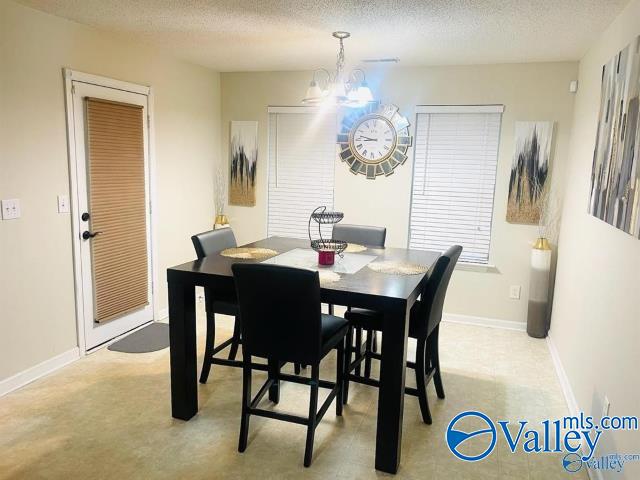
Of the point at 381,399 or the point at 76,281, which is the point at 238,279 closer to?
the point at 381,399

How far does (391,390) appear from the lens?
2.26 meters

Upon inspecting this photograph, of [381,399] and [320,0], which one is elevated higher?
[320,0]

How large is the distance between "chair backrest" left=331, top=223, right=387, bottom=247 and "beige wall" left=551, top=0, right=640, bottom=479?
1.34 m

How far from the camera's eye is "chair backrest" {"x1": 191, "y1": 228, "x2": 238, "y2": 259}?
310 centimetres

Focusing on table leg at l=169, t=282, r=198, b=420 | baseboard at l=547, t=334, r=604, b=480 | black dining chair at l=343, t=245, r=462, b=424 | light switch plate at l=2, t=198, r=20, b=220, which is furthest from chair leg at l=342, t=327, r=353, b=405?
light switch plate at l=2, t=198, r=20, b=220

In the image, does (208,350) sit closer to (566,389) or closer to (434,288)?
(434,288)

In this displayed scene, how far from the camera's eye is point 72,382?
3.11m

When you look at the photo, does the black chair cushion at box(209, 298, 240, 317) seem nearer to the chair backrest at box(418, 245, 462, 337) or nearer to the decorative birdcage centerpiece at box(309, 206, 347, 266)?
the decorative birdcage centerpiece at box(309, 206, 347, 266)

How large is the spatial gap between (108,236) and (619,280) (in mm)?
3269

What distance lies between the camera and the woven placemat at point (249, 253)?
9.80ft

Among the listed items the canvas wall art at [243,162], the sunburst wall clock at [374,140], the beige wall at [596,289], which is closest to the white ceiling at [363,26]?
the beige wall at [596,289]

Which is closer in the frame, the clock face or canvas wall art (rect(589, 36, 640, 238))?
canvas wall art (rect(589, 36, 640, 238))

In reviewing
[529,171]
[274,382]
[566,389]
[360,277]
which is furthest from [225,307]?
[529,171]

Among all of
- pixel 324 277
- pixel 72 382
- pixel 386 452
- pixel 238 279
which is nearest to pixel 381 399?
pixel 386 452
